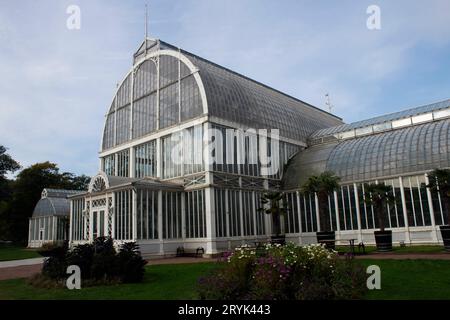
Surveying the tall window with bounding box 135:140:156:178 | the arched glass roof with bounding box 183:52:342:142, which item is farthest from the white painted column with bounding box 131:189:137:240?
the arched glass roof with bounding box 183:52:342:142

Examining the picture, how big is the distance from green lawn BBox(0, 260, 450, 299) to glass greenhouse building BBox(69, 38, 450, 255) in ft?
39.8

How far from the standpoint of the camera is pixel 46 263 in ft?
53.1

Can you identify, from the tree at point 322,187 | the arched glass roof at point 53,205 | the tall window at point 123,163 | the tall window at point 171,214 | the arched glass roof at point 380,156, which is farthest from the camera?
the arched glass roof at point 53,205

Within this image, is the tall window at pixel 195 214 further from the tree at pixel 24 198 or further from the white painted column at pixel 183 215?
the tree at pixel 24 198

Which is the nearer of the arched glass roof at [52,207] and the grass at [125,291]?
the grass at [125,291]

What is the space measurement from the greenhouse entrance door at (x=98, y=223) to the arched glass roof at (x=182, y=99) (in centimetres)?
850

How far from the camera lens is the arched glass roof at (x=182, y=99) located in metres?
31.6

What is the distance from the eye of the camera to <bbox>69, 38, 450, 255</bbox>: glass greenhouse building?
1116 inches

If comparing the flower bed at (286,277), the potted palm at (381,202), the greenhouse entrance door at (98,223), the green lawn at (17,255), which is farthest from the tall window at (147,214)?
the flower bed at (286,277)
